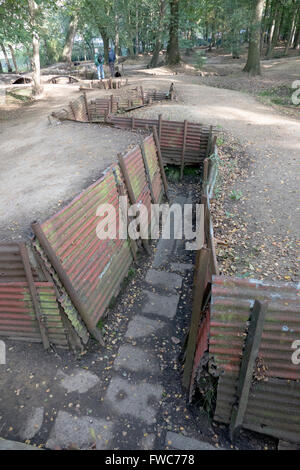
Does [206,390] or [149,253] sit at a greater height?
[206,390]

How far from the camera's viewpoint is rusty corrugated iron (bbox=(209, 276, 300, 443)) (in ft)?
11.2

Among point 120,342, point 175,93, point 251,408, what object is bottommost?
point 120,342

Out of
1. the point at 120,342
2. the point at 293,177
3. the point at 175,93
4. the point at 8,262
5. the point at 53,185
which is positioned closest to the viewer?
the point at 8,262

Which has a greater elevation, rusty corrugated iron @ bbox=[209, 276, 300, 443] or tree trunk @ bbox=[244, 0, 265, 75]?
tree trunk @ bbox=[244, 0, 265, 75]

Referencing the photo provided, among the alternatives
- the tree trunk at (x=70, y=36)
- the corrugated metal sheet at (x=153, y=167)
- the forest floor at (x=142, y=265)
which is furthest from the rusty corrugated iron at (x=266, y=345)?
the tree trunk at (x=70, y=36)

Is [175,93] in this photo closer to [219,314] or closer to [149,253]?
[149,253]

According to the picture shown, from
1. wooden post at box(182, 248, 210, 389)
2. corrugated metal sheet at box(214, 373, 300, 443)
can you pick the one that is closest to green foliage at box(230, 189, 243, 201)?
wooden post at box(182, 248, 210, 389)

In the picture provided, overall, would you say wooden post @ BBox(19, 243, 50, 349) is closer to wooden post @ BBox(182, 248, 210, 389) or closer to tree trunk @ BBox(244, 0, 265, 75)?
wooden post @ BBox(182, 248, 210, 389)

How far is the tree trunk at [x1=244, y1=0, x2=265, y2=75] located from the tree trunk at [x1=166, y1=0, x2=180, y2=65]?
7.21 metres

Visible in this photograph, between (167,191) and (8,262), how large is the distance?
23.5 ft

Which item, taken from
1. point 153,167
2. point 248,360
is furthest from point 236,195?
point 248,360

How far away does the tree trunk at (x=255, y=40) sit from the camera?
21859 millimetres

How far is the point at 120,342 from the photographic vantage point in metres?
5.63
